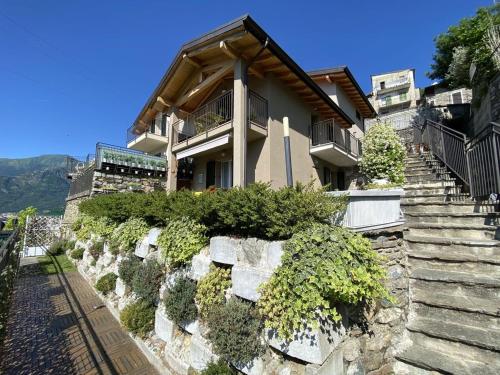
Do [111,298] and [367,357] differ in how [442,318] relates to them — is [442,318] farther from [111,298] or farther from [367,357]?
[111,298]

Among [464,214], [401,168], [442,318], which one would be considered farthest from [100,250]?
[401,168]

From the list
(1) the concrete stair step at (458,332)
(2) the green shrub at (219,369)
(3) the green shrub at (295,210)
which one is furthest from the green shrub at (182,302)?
(1) the concrete stair step at (458,332)

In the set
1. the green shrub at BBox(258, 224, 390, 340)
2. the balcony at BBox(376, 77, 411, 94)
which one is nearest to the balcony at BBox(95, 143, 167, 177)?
the green shrub at BBox(258, 224, 390, 340)

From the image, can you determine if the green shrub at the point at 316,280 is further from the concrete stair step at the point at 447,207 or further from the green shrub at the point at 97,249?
the green shrub at the point at 97,249

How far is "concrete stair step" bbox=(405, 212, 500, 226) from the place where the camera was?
449 cm

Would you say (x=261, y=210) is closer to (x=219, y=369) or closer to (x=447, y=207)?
(x=219, y=369)

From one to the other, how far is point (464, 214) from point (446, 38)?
78.9 feet

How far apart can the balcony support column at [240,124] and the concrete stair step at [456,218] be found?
5041 millimetres

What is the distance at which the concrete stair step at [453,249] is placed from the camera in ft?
12.7

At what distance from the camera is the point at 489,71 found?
955 centimetres

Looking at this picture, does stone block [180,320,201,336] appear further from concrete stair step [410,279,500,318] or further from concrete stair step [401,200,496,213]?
concrete stair step [401,200,496,213]

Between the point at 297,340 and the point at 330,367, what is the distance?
45cm

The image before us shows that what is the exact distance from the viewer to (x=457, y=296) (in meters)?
3.55

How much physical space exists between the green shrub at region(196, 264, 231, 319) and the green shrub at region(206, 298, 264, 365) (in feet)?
0.99
